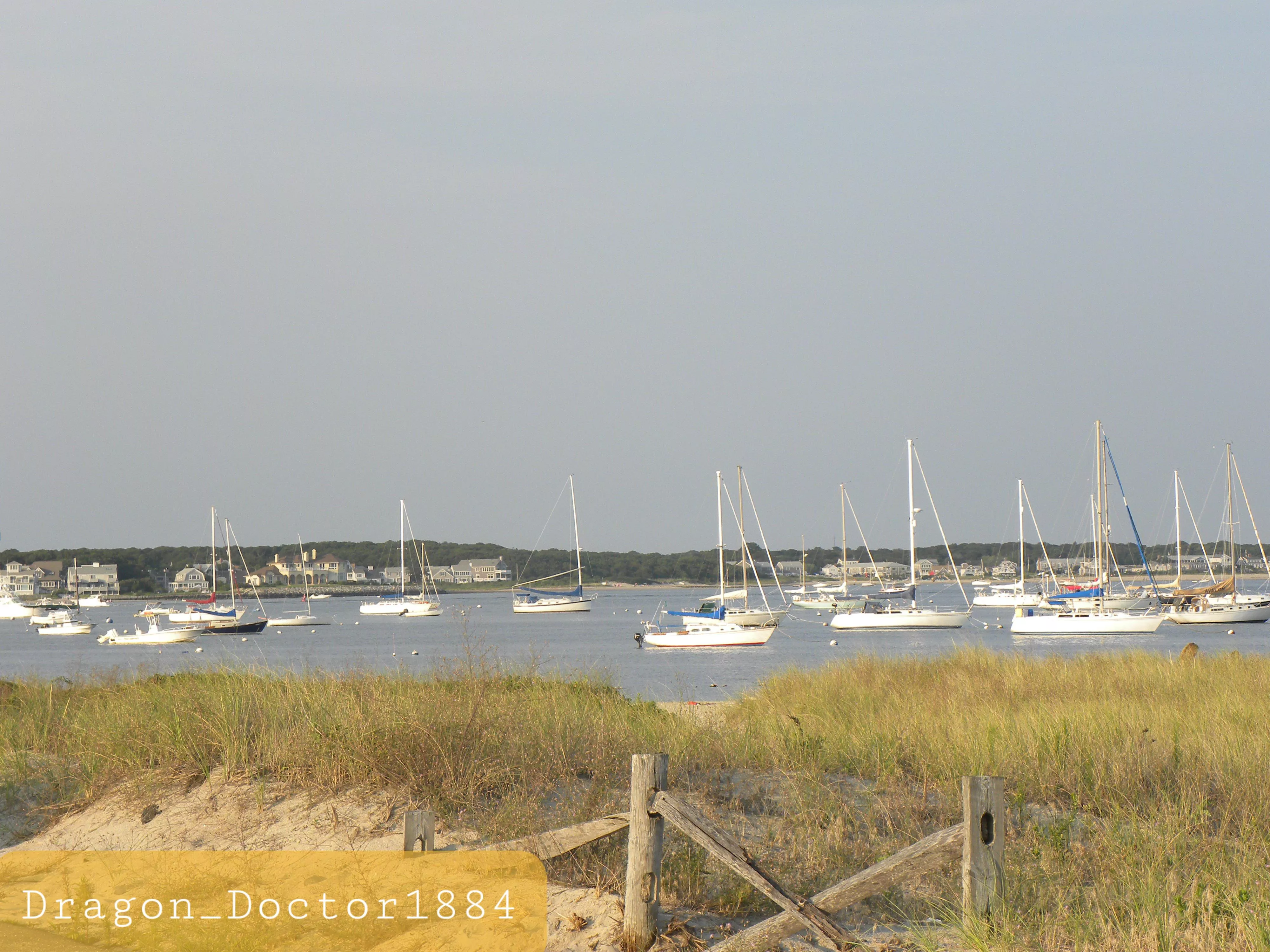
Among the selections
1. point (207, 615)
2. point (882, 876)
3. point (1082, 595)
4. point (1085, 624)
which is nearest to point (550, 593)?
point (207, 615)

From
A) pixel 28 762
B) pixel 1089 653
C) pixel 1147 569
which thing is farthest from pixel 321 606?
pixel 28 762

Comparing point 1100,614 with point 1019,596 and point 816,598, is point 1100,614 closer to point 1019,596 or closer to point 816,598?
point 1019,596

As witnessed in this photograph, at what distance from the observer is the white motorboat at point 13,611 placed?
421 ft

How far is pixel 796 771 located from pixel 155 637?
2762 inches

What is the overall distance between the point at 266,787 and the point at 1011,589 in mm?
118116

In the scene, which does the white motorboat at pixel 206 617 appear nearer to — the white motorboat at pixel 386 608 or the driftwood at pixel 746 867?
the white motorboat at pixel 386 608

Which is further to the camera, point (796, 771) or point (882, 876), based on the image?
point (796, 771)

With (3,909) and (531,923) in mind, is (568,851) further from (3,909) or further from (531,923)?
(3,909)

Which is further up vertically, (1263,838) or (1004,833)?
(1004,833)

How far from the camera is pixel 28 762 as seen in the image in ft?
40.1

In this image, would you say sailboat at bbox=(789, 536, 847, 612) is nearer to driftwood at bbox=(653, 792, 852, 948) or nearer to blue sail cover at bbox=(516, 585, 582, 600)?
blue sail cover at bbox=(516, 585, 582, 600)

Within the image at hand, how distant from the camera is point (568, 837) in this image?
7.80 metres

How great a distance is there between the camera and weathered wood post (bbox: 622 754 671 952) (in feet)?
23.1

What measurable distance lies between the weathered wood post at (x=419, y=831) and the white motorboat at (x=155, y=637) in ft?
218
